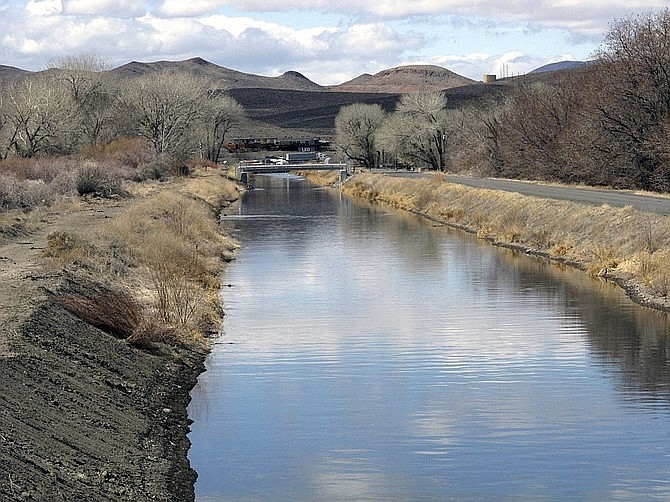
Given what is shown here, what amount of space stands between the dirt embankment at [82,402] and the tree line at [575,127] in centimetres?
3837

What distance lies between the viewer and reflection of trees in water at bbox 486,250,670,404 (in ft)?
66.6

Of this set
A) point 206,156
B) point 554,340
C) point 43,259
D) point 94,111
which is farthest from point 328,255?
point 206,156

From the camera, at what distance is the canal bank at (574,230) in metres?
31.9

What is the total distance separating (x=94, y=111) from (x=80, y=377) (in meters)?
83.8

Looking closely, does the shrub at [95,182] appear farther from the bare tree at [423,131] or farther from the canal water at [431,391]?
the bare tree at [423,131]

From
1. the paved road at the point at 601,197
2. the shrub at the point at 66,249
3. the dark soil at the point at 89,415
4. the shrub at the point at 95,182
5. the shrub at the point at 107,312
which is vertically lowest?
the dark soil at the point at 89,415

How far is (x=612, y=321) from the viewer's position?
26.5 meters

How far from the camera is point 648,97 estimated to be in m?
58.3

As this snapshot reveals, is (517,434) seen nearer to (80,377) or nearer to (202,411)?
(202,411)

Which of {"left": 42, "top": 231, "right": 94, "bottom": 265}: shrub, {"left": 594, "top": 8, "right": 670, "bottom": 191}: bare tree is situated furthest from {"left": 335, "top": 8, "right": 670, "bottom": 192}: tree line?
{"left": 42, "top": 231, "right": 94, "bottom": 265}: shrub

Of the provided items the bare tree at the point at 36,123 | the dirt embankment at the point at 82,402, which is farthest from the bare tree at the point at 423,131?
the dirt embankment at the point at 82,402

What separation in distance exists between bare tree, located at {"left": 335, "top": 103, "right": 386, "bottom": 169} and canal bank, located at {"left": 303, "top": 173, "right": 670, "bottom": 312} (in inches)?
2611

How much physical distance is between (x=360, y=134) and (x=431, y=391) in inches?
4772

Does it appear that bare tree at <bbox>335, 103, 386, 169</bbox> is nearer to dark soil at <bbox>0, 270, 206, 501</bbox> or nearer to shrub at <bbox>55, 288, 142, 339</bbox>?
shrub at <bbox>55, 288, 142, 339</bbox>
